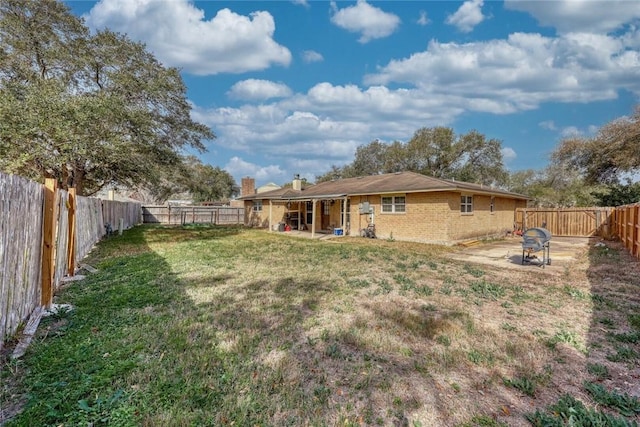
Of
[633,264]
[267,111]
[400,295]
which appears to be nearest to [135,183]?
[400,295]

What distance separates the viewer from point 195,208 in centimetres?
2695

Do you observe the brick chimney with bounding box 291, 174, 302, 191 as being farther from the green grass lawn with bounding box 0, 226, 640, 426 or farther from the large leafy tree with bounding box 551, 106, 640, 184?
the large leafy tree with bounding box 551, 106, 640, 184

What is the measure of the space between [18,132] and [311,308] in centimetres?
1062

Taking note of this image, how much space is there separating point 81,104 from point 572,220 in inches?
936

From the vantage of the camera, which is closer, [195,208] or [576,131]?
[576,131]

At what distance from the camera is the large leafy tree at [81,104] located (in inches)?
387

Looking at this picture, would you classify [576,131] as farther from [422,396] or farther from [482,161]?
[422,396]

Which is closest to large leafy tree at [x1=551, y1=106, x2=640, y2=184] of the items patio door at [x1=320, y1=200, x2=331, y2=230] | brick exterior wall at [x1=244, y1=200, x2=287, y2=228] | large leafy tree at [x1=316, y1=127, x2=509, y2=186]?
large leafy tree at [x1=316, y1=127, x2=509, y2=186]

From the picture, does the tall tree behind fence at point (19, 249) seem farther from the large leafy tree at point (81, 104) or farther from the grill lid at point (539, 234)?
the grill lid at point (539, 234)

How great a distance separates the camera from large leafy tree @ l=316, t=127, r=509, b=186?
34.4 meters

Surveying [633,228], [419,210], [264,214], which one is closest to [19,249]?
[419,210]

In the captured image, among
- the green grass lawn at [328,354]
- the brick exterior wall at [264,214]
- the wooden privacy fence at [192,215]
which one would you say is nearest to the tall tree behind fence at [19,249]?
the green grass lawn at [328,354]

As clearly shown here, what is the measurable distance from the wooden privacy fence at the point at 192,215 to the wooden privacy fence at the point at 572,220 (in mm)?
21733

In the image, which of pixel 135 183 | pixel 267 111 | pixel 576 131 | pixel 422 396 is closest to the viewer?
pixel 422 396
